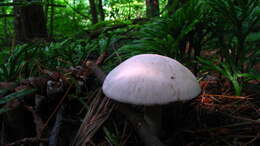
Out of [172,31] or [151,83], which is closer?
[151,83]

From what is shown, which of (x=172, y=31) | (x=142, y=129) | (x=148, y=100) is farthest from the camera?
(x=172, y=31)

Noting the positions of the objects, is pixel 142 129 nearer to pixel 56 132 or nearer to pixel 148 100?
pixel 148 100

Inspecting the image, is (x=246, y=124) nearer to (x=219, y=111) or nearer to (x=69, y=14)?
(x=219, y=111)

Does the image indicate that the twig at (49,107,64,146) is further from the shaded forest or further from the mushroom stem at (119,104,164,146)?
the mushroom stem at (119,104,164,146)

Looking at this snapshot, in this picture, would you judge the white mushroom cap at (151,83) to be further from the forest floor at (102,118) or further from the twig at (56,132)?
the twig at (56,132)

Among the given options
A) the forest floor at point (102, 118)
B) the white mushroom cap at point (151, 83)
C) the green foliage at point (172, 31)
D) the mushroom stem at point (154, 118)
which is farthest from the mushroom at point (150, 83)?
the green foliage at point (172, 31)

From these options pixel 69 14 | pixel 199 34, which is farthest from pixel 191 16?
pixel 69 14

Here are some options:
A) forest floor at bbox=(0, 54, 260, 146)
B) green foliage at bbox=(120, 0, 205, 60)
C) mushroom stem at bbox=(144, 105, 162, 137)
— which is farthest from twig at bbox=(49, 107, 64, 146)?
green foliage at bbox=(120, 0, 205, 60)

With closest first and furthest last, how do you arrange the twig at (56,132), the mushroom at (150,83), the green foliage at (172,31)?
the mushroom at (150,83) < the twig at (56,132) < the green foliage at (172,31)

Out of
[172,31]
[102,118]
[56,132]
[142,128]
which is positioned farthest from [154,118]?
[172,31]

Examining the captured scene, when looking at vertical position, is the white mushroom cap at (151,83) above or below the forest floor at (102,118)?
above
